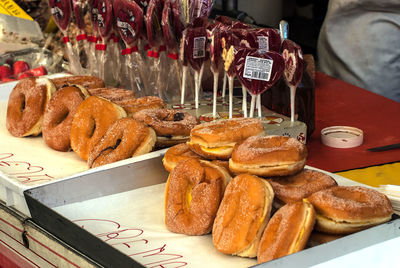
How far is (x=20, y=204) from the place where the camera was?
147 cm

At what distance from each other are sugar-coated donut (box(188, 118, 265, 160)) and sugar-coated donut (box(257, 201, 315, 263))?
1.06 feet

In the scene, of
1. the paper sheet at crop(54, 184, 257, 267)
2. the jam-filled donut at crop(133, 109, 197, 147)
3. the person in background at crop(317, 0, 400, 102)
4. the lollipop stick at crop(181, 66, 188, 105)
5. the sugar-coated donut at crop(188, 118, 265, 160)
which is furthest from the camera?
the person in background at crop(317, 0, 400, 102)

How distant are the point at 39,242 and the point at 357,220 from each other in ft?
2.43

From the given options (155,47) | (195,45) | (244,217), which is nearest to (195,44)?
(195,45)

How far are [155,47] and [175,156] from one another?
0.95 m

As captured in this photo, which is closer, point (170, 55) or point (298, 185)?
point (298, 185)

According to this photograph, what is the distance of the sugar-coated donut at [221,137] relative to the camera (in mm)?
1382

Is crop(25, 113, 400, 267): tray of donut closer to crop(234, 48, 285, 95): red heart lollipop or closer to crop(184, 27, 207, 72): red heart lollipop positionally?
crop(234, 48, 285, 95): red heart lollipop

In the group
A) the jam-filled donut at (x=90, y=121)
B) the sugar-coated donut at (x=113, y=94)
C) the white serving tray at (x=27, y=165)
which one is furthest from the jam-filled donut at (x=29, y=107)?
the jam-filled donut at (x=90, y=121)

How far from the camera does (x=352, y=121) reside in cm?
229

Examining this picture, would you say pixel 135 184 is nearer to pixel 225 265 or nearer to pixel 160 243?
pixel 160 243

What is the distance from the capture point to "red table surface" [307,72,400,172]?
75.2 inches

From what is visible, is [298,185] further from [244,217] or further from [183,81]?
[183,81]

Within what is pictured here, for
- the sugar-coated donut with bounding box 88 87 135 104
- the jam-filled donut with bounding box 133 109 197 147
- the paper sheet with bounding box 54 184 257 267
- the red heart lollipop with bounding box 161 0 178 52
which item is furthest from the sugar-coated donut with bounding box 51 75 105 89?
the paper sheet with bounding box 54 184 257 267
